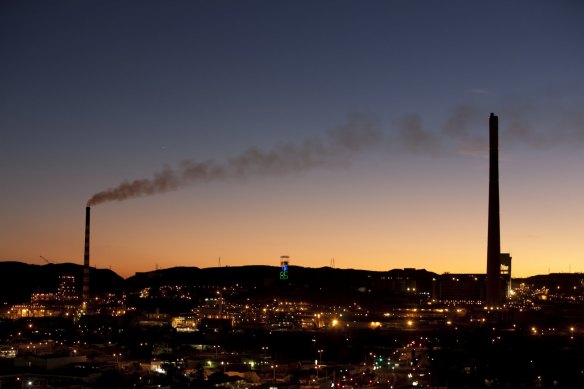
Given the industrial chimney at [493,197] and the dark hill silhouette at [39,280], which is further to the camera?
the dark hill silhouette at [39,280]

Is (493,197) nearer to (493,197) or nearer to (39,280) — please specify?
(493,197)

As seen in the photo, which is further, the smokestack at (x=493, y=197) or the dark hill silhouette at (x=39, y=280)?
the dark hill silhouette at (x=39, y=280)

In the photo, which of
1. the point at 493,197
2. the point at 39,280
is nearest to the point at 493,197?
the point at 493,197

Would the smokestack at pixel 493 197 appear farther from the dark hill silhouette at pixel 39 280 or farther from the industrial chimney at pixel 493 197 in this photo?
the dark hill silhouette at pixel 39 280

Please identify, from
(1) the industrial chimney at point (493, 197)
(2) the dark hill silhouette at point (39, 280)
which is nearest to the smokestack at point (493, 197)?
(1) the industrial chimney at point (493, 197)

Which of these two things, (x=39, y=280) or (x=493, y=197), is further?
(x=39, y=280)

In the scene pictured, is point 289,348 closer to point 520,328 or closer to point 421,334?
point 421,334

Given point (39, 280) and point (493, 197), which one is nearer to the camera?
point (493, 197)

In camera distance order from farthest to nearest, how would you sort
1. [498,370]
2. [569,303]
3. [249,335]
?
1. [569,303]
2. [249,335]
3. [498,370]

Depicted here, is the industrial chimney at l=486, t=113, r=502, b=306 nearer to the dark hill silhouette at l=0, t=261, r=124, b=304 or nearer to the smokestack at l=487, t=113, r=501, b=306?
the smokestack at l=487, t=113, r=501, b=306

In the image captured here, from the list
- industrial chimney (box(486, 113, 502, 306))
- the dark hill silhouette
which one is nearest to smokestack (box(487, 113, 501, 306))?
industrial chimney (box(486, 113, 502, 306))

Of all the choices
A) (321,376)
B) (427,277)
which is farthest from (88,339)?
(427,277)
